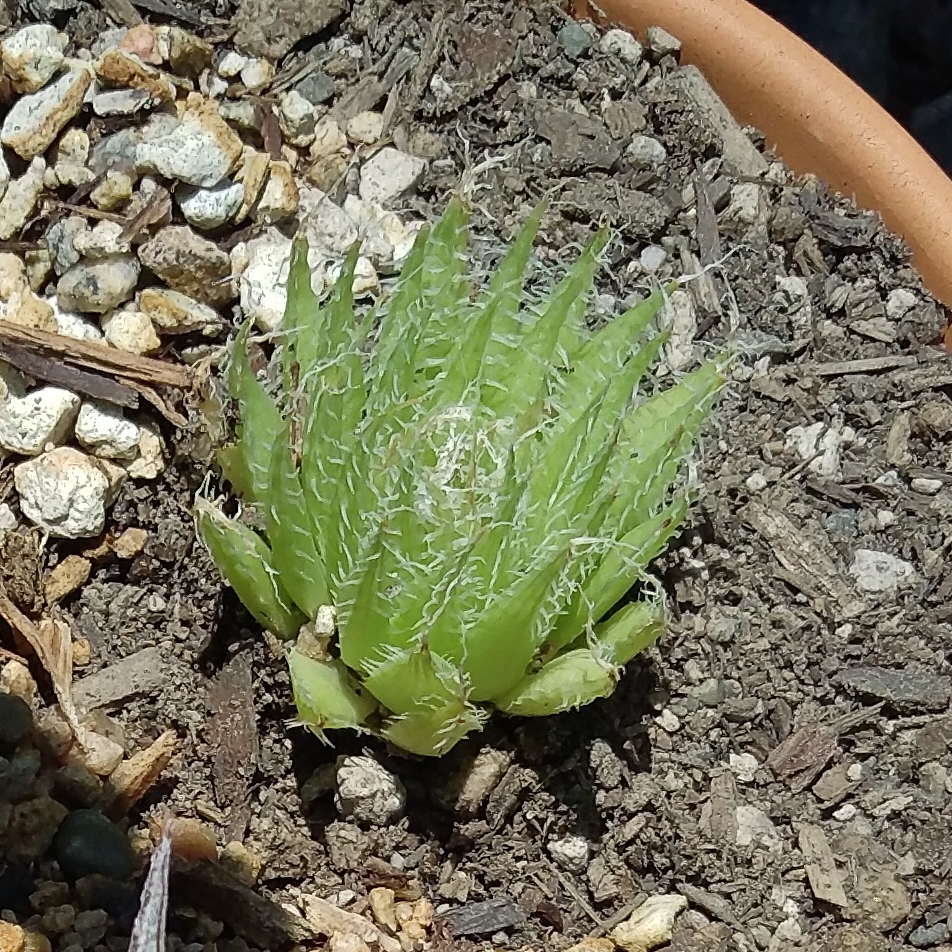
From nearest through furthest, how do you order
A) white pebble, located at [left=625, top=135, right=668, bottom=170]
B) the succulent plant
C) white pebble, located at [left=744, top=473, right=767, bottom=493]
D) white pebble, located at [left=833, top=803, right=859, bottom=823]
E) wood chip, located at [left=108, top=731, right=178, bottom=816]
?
the succulent plant < wood chip, located at [left=108, top=731, right=178, bottom=816] < white pebble, located at [left=833, top=803, right=859, bottom=823] < white pebble, located at [left=744, top=473, right=767, bottom=493] < white pebble, located at [left=625, top=135, right=668, bottom=170]

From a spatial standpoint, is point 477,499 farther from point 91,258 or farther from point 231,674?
point 91,258

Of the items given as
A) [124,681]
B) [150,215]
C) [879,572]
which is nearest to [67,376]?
[150,215]

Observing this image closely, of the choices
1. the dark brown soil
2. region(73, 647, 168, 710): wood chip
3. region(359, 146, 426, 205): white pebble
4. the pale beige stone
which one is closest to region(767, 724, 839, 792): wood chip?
the dark brown soil

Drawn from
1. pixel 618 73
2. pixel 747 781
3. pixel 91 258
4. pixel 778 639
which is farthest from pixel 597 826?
pixel 618 73

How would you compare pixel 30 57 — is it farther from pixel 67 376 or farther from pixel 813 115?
pixel 813 115

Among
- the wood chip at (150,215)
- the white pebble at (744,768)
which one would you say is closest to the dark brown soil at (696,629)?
the white pebble at (744,768)

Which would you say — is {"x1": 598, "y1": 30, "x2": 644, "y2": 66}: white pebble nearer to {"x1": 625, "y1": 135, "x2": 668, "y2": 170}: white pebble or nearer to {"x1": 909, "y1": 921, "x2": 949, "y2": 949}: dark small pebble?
{"x1": 625, "y1": 135, "x2": 668, "y2": 170}: white pebble
